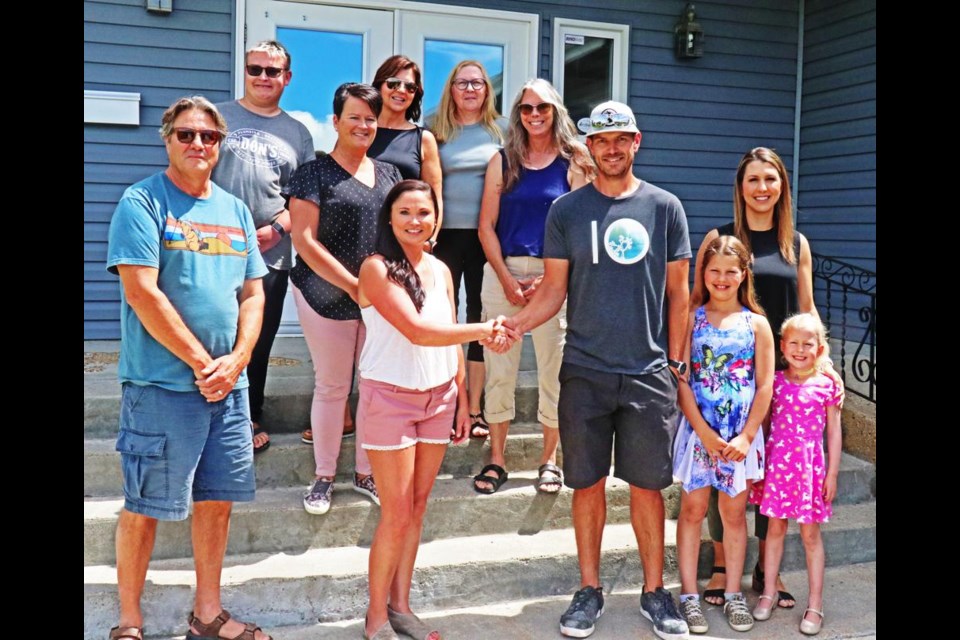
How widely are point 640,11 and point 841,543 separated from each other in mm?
4146

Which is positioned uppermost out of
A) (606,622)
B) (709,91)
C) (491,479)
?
(709,91)

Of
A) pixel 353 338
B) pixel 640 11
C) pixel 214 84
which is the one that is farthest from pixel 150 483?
pixel 640 11

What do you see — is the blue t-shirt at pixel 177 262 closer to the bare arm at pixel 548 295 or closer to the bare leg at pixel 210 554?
the bare leg at pixel 210 554

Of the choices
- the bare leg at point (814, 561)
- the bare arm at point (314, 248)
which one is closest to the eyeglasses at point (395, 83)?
the bare arm at point (314, 248)

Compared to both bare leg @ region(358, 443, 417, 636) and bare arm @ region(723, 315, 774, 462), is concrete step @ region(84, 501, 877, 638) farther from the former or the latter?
bare arm @ region(723, 315, 774, 462)

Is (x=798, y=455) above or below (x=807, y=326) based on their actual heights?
below

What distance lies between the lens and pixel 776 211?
10.6ft

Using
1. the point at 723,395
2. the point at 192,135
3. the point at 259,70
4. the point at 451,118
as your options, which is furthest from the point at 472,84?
the point at 723,395

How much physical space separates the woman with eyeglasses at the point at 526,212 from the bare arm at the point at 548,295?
16.4 inches

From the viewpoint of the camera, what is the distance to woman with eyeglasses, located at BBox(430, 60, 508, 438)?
360 cm

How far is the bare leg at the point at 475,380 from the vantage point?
12.4 feet

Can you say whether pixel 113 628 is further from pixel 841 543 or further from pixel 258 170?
pixel 841 543

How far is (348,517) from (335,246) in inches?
43.0

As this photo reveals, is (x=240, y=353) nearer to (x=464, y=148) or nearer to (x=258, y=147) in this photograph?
(x=258, y=147)
